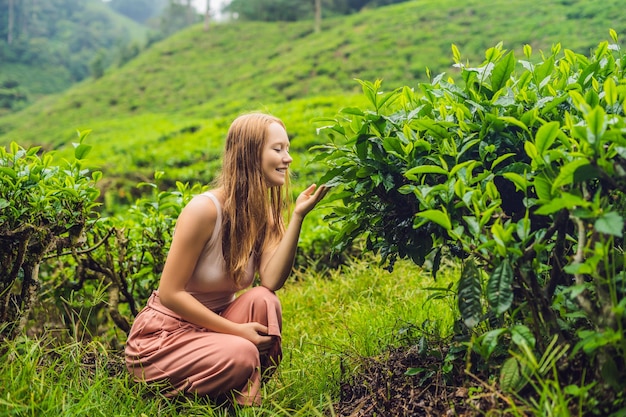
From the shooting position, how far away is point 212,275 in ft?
6.98

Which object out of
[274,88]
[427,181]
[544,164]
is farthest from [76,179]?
[274,88]

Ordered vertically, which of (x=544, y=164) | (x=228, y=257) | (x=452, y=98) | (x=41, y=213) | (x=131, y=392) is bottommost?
(x=131, y=392)

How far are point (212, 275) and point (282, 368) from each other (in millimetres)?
530

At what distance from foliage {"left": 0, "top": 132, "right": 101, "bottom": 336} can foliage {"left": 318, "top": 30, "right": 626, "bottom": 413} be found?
113cm

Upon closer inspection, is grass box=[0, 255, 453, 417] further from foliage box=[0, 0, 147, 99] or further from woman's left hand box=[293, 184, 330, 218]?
foliage box=[0, 0, 147, 99]

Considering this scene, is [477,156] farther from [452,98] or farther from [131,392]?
[131,392]

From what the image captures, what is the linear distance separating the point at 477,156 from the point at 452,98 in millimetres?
219

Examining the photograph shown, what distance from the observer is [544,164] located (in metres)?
1.30

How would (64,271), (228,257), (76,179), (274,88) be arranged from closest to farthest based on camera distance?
(228,257)
(76,179)
(64,271)
(274,88)

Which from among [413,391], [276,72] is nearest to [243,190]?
[413,391]

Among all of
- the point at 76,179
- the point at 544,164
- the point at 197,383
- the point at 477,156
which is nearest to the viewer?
the point at 544,164

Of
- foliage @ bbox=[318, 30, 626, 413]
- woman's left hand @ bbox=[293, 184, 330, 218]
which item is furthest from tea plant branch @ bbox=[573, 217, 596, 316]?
woman's left hand @ bbox=[293, 184, 330, 218]

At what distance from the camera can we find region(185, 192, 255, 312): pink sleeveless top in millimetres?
2098

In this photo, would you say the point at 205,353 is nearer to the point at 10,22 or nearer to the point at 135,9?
the point at 10,22
